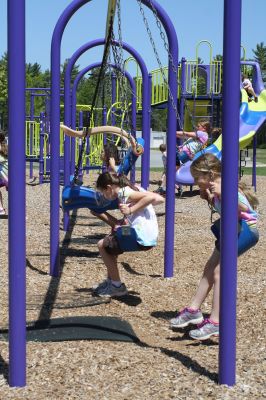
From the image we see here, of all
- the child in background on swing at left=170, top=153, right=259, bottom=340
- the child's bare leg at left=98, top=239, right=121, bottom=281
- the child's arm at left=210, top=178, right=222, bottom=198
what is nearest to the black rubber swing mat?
the child in background on swing at left=170, top=153, right=259, bottom=340

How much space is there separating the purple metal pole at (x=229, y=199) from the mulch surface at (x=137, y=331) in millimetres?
194

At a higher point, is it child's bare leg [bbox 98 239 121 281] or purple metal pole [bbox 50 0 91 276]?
purple metal pole [bbox 50 0 91 276]

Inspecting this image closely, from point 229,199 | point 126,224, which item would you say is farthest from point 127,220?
point 229,199

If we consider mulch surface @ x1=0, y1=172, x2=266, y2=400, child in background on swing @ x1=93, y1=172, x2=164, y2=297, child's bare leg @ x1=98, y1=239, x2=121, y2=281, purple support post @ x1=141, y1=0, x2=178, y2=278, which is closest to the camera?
mulch surface @ x1=0, y1=172, x2=266, y2=400

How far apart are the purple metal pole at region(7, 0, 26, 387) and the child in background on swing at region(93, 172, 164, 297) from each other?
5.78ft

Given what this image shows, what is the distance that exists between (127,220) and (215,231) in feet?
3.22

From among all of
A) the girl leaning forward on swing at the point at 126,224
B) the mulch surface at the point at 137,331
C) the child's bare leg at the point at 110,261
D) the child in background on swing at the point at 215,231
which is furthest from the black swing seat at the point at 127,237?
the child in background on swing at the point at 215,231

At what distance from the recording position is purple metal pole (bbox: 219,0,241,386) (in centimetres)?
333

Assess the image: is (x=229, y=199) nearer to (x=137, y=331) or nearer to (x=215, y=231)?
(x=215, y=231)

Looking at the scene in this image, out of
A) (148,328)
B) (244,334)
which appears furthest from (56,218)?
(244,334)

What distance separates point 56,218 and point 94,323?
1662 millimetres

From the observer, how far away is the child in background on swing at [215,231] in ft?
14.2

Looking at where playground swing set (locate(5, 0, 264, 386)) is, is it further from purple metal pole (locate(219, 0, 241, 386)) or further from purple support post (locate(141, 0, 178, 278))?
purple support post (locate(141, 0, 178, 278))

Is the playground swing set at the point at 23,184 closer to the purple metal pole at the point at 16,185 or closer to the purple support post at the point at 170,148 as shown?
the purple metal pole at the point at 16,185
